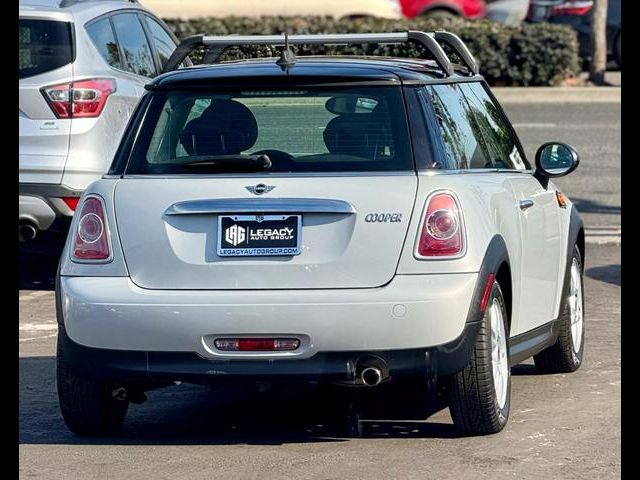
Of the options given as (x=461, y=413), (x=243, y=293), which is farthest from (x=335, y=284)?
(x=461, y=413)

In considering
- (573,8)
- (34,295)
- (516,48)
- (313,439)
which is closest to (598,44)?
(516,48)

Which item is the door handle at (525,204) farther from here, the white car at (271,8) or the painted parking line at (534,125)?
the white car at (271,8)

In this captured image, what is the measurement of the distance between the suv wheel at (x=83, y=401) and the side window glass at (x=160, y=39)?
569 centimetres

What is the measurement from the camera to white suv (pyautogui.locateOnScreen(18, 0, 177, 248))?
35.1ft

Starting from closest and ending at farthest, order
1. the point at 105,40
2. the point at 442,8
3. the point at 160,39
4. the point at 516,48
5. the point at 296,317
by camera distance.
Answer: the point at 296,317, the point at 105,40, the point at 160,39, the point at 516,48, the point at 442,8

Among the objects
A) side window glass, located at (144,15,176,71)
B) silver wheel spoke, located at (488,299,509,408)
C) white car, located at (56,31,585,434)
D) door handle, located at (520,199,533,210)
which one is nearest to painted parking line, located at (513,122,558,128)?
side window glass, located at (144,15,176,71)

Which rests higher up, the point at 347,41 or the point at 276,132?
the point at 347,41

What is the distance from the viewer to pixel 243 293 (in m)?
6.19

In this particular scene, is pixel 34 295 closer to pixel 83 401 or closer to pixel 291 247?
pixel 83 401

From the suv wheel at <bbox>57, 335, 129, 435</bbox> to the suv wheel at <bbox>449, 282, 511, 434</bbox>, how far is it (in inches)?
58.4

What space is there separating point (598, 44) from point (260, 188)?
64.4 feet

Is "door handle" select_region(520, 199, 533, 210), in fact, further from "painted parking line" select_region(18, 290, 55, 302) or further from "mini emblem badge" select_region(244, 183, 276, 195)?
"painted parking line" select_region(18, 290, 55, 302)

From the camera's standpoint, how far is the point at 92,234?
646cm

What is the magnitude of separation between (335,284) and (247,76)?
1052 millimetres
